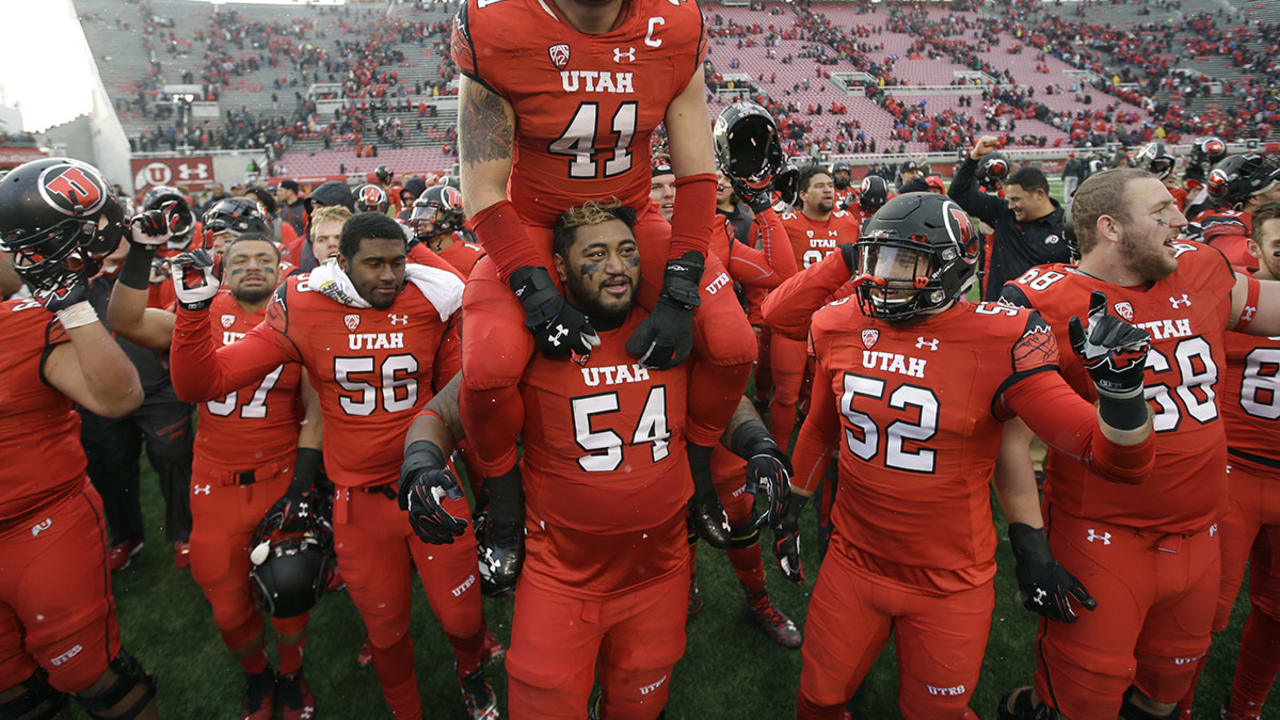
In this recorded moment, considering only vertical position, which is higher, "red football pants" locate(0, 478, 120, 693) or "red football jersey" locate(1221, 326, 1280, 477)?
"red football jersey" locate(1221, 326, 1280, 477)

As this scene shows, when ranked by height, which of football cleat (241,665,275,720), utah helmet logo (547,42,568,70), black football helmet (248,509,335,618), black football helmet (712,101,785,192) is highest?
utah helmet logo (547,42,568,70)

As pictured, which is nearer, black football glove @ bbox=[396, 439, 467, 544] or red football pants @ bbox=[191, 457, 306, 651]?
black football glove @ bbox=[396, 439, 467, 544]

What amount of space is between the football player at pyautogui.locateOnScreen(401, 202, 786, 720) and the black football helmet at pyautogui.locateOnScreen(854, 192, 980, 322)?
33.5 inches

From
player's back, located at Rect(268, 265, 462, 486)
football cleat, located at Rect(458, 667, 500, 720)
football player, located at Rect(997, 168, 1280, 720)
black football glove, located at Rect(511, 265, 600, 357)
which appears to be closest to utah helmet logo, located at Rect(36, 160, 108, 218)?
player's back, located at Rect(268, 265, 462, 486)

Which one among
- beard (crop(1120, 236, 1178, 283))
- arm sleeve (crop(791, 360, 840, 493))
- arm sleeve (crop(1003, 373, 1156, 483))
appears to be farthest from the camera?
arm sleeve (crop(791, 360, 840, 493))

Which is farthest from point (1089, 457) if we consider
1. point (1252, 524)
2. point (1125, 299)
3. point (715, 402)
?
point (1252, 524)

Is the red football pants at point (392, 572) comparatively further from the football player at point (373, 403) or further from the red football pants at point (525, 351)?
the red football pants at point (525, 351)

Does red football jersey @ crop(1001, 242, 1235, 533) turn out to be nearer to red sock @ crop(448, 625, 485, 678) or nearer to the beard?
the beard

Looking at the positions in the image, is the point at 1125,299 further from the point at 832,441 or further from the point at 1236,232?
the point at 1236,232

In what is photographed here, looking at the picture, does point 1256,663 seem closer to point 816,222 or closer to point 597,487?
point 597,487

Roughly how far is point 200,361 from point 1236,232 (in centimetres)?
663

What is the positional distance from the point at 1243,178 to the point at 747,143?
4661 millimetres

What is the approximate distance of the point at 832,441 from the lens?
3.48 meters

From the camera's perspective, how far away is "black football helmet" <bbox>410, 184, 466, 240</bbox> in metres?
6.50
